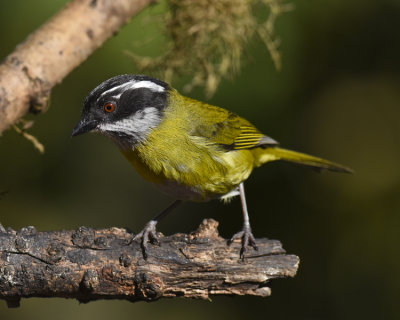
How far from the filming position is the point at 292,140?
5.87 m

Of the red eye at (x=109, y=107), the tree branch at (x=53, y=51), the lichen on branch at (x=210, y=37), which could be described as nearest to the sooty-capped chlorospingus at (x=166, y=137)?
the red eye at (x=109, y=107)

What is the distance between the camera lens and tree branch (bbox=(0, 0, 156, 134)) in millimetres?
4379

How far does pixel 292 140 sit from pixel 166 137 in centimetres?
190

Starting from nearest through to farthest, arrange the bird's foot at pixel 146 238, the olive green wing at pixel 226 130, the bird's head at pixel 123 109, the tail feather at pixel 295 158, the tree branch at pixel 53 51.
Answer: the bird's foot at pixel 146 238, the bird's head at pixel 123 109, the tree branch at pixel 53 51, the olive green wing at pixel 226 130, the tail feather at pixel 295 158

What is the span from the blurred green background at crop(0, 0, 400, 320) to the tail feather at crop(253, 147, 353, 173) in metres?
0.37

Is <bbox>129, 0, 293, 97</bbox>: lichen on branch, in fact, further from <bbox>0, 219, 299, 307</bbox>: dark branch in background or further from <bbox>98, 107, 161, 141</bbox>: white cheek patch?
<bbox>0, 219, 299, 307</bbox>: dark branch in background

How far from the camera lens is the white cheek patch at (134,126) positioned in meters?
4.28

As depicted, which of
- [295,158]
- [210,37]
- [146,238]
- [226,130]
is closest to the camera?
[146,238]

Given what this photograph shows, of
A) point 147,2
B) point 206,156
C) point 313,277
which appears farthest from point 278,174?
point 147,2

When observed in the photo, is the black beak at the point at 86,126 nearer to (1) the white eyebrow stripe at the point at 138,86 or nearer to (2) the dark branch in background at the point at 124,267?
(1) the white eyebrow stripe at the point at 138,86

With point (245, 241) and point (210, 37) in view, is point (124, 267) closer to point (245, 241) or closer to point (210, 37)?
point (245, 241)

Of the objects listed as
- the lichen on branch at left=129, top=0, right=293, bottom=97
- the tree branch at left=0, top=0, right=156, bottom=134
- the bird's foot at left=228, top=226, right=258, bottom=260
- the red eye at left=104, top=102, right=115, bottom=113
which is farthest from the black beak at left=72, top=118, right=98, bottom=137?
the lichen on branch at left=129, top=0, right=293, bottom=97

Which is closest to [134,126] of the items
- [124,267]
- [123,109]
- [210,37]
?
[123,109]

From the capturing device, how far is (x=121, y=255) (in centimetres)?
358
